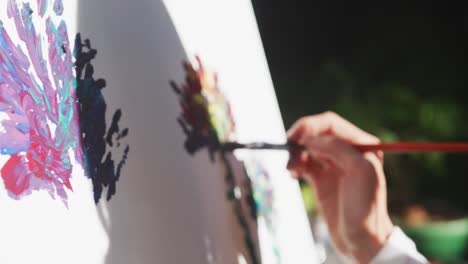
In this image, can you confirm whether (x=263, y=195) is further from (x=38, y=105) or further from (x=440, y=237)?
(x=440, y=237)

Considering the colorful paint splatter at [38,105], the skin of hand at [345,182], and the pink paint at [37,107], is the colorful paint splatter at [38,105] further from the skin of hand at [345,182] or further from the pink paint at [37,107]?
the skin of hand at [345,182]

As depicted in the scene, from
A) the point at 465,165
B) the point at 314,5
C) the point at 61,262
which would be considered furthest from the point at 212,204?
the point at 465,165

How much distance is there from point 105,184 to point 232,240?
269mm

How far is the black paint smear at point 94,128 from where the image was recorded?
48 cm

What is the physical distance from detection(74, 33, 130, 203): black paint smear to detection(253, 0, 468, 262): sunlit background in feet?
4.31

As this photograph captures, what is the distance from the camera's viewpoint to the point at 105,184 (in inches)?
19.4

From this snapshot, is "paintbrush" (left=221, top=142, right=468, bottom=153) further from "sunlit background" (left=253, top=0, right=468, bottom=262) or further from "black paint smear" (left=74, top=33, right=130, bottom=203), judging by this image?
"sunlit background" (left=253, top=0, right=468, bottom=262)

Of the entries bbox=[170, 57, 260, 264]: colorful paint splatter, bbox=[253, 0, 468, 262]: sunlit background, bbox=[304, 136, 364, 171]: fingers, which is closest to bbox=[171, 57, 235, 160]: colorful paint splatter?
bbox=[170, 57, 260, 264]: colorful paint splatter

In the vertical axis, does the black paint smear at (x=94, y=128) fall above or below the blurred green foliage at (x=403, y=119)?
above

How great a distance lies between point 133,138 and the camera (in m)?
0.55

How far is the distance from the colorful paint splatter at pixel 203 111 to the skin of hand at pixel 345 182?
0.40ft

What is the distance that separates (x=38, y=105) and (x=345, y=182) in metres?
0.47

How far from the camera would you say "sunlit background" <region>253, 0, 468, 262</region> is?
1.80m

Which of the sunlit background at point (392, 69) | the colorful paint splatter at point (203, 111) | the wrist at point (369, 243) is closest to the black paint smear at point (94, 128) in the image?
the colorful paint splatter at point (203, 111)
